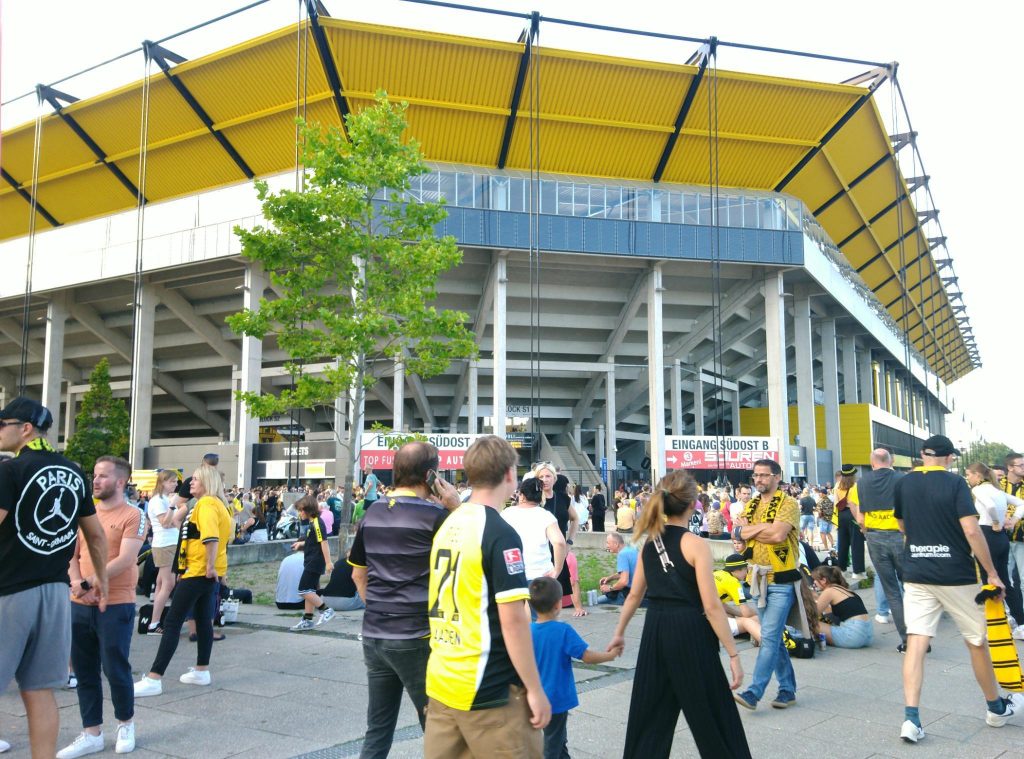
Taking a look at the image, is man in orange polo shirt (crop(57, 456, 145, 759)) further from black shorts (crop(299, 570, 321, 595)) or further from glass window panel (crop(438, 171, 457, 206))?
glass window panel (crop(438, 171, 457, 206))

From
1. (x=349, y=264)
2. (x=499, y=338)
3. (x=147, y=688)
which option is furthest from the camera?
(x=499, y=338)

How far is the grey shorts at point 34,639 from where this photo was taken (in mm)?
3930

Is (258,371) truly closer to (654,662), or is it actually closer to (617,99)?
(617,99)

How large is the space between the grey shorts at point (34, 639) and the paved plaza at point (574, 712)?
1246mm

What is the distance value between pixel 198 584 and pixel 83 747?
5.85 feet

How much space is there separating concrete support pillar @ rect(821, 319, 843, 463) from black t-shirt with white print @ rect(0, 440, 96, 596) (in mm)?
48072

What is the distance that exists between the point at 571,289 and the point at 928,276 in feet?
111

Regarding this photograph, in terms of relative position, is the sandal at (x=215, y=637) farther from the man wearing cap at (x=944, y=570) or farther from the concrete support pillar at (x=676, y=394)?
the concrete support pillar at (x=676, y=394)

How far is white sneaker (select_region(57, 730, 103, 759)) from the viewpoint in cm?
490

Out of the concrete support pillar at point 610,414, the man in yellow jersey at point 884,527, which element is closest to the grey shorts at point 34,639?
the man in yellow jersey at point 884,527

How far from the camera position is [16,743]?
5.24 meters

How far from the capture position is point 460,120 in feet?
102

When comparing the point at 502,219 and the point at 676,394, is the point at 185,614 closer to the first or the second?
the point at 502,219

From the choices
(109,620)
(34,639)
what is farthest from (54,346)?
(34,639)
